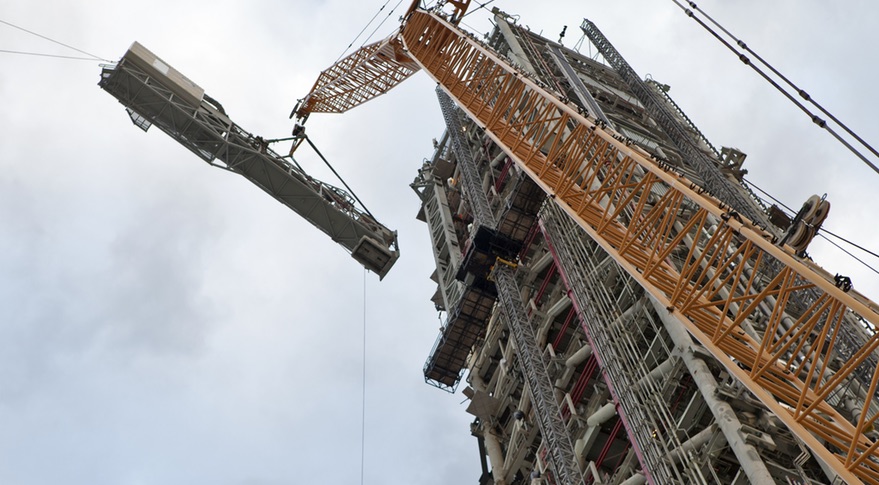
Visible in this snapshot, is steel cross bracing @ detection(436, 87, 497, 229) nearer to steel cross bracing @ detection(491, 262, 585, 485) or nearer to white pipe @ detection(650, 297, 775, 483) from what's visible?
steel cross bracing @ detection(491, 262, 585, 485)

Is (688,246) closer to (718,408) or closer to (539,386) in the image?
(539,386)

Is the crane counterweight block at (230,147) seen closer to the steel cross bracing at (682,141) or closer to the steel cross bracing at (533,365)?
the steel cross bracing at (533,365)

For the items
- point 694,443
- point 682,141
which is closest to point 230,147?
point 682,141

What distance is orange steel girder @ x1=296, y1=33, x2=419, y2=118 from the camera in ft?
234

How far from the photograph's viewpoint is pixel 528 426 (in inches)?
1777

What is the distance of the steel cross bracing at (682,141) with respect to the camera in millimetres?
48094

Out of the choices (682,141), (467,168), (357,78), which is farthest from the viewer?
(357,78)

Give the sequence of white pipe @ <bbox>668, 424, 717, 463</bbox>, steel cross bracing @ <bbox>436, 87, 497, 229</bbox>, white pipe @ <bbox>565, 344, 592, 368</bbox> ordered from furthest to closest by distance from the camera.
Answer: steel cross bracing @ <bbox>436, 87, 497, 229</bbox>, white pipe @ <bbox>565, 344, 592, 368</bbox>, white pipe @ <bbox>668, 424, 717, 463</bbox>

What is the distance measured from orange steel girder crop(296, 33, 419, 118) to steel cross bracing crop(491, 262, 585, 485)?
2989 centimetres

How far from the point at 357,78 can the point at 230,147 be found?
62.2 ft

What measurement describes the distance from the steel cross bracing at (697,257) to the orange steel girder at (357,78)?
1384 centimetres

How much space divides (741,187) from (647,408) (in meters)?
25.7

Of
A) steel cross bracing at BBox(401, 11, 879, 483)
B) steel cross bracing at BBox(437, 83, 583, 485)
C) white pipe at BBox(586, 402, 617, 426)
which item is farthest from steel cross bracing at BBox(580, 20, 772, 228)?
white pipe at BBox(586, 402, 617, 426)

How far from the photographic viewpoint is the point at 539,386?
3756 centimetres
